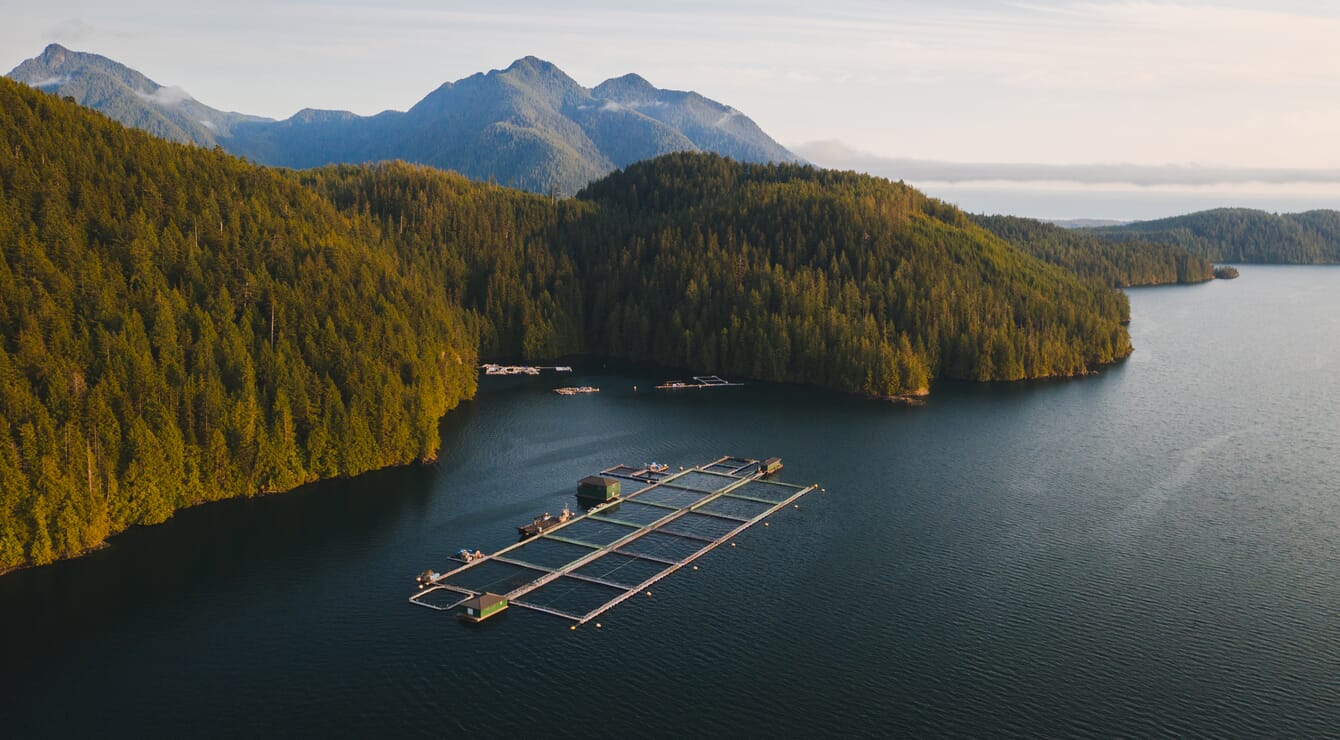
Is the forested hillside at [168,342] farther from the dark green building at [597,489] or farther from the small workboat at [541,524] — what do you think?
the small workboat at [541,524]

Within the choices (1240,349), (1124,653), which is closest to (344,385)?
(1124,653)

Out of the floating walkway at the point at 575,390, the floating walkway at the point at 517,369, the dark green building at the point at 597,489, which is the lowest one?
the dark green building at the point at 597,489

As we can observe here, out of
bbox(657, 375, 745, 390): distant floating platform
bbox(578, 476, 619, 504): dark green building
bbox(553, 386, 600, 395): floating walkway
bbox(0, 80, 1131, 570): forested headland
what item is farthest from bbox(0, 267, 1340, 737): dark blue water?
bbox(657, 375, 745, 390): distant floating platform

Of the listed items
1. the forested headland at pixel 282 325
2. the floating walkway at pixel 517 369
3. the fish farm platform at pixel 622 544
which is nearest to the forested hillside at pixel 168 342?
the forested headland at pixel 282 325

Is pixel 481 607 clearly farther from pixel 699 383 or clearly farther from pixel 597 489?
pixel 699 383

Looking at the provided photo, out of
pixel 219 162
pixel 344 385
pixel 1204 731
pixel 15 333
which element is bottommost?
pixel 1204 731

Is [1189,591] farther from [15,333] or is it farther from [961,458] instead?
[15,333]
